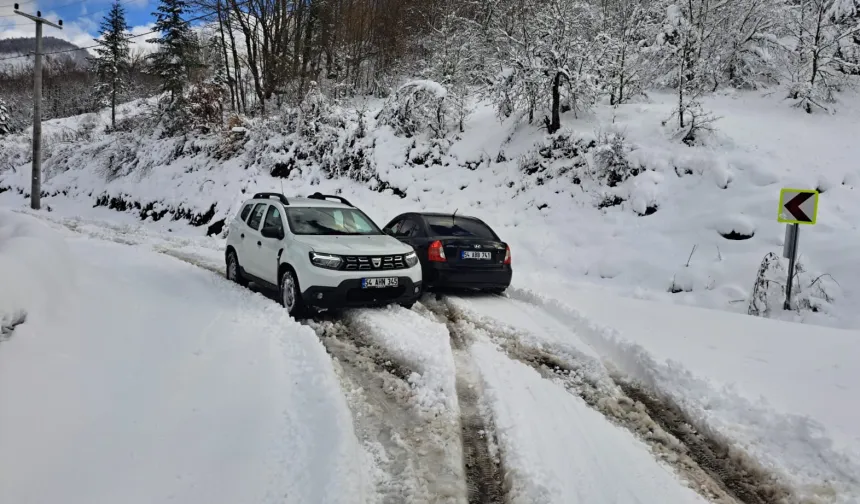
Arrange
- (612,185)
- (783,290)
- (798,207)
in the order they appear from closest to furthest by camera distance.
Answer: (798,207), (783,290), (612,185)

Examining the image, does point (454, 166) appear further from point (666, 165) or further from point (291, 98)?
point (291, 98)

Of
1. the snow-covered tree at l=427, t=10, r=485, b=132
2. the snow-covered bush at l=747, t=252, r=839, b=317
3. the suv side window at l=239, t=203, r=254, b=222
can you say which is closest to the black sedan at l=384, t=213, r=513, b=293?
the suv side window at l=239, t=203, r=254, b=222

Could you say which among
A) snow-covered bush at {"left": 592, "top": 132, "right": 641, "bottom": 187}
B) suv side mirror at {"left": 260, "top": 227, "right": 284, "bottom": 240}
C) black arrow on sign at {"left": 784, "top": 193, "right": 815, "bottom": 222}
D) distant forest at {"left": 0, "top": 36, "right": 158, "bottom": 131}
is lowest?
suv side mirror at {"left": 260, "top": 227, "right": 284, "bottom": 240}

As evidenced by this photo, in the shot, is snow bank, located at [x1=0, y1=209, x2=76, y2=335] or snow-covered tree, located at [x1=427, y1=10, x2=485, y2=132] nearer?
snow bank, located at [x1=0, y1=209, x2=76, y2=335]

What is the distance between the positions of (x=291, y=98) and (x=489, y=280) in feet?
54.3

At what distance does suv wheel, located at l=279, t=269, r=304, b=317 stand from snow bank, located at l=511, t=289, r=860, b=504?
3691 millimetres

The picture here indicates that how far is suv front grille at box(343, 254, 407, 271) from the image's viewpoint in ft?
21.2

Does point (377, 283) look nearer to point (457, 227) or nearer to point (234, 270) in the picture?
point (457, 227)

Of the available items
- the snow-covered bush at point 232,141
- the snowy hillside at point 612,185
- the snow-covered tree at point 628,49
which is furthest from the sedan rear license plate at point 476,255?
the snow-covered bush at point 232,141

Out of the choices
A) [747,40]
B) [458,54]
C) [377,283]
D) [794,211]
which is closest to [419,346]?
[377,283]

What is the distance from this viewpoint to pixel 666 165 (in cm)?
1138

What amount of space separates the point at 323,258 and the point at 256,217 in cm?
266

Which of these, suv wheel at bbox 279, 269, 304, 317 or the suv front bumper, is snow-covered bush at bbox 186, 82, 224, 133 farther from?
the suv front bumper

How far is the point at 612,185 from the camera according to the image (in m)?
11.8
